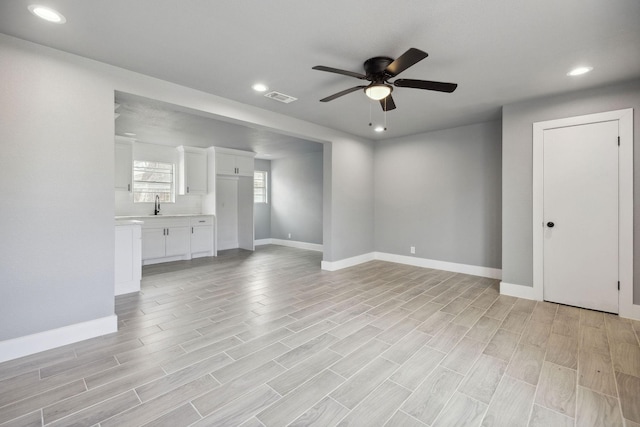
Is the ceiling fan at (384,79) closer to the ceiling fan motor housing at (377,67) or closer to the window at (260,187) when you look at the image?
the ceiling fan motor housing at (377,67)

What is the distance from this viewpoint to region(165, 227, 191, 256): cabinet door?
6.02 metres

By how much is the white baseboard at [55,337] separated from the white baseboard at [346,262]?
3298 mm

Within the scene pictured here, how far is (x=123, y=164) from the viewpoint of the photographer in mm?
5590

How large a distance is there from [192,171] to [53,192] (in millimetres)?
4304

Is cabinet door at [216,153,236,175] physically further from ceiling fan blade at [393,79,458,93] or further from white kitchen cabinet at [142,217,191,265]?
ceiling fan blade at [393,79,458,93]

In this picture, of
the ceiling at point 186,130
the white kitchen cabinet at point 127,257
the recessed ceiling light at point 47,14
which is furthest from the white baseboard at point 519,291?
the recessed ceiling light at point 47,14

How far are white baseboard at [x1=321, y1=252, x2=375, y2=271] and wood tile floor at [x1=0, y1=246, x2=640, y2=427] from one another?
4.93 feet

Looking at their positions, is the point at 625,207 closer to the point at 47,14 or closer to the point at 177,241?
the point at 47,14

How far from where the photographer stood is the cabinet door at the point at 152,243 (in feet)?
18.5

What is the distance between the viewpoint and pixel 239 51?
2.53 meters

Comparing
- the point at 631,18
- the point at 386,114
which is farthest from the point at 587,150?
the point at 386,114

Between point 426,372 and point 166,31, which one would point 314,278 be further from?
point 166,31

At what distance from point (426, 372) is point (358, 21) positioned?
266cm

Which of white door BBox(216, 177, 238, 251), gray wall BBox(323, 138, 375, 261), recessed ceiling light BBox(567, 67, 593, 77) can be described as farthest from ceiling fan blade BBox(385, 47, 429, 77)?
white door BBox(216, 177, 238, 251)
